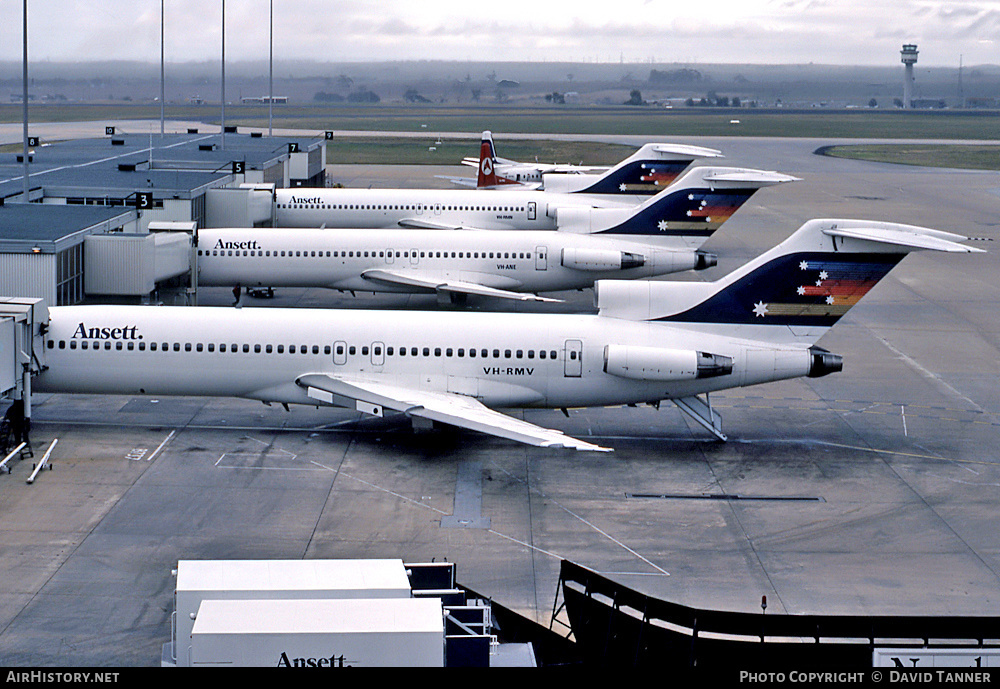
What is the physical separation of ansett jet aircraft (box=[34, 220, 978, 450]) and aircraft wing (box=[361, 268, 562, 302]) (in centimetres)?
1561

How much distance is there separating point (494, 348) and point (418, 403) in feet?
9.74

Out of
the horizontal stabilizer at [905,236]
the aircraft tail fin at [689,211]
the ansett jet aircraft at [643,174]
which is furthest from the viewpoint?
the ansett jet aircraft at [643,174]

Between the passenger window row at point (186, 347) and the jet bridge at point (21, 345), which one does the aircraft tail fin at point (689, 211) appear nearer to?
the passenger window row at point (186, 347)

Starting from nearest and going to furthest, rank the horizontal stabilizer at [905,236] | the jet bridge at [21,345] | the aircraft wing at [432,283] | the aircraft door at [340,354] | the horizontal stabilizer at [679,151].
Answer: the horizontal stabilizer at [905,236] → the jet bridge at [21,345] → the aircraft door at [340,354] → the aircraft wing at [432,283] → the horizontal stabilizer at [679,151]

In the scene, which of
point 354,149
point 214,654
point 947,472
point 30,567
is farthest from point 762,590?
point 354,149

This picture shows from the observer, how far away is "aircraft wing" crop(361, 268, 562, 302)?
156 feet

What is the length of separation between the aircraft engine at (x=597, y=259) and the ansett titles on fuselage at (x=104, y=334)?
72.5ft

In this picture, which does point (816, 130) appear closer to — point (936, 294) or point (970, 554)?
point (936, 294)

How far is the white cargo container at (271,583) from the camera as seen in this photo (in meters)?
16.4

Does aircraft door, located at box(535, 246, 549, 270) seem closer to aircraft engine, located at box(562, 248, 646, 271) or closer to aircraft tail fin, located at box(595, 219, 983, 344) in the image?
aircraft engine, located at box(562, 248, 646, 271)

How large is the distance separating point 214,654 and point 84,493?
13.3 m

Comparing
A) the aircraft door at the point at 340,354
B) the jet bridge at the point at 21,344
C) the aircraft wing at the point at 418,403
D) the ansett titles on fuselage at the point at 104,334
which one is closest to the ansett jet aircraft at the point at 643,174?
the aircraft door at the point at 340,354

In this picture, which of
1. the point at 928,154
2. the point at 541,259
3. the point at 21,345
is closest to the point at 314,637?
the point at 21,345

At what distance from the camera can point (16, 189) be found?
2099 inches
